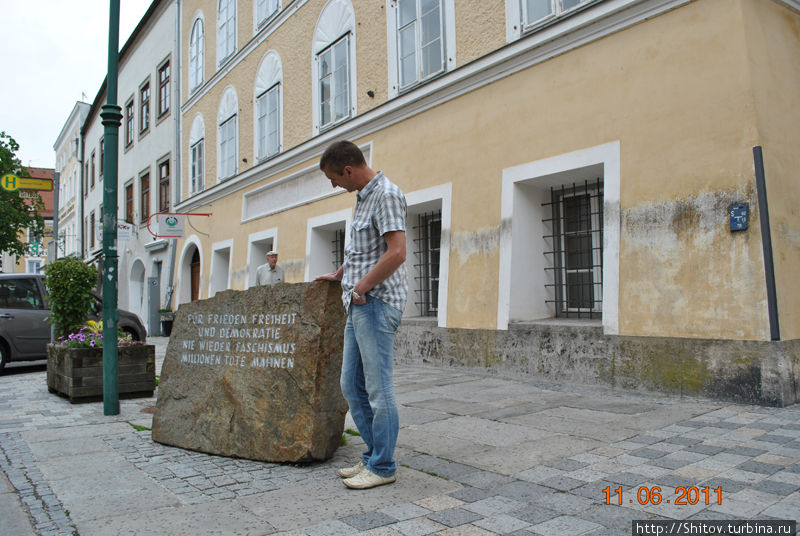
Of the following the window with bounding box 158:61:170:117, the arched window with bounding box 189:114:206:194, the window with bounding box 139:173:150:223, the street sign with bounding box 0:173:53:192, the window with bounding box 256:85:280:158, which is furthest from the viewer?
the window with bounding box 139:173:150:223

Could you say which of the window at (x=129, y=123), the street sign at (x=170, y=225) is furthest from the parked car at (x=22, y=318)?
the window at (x=129, y=123)

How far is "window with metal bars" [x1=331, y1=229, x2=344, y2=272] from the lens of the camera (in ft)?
38.0

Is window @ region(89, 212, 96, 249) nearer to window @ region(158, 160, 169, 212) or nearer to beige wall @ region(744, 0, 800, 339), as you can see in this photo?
window @ region(158, 160, 169, 212)

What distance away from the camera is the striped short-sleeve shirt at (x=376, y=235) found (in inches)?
128

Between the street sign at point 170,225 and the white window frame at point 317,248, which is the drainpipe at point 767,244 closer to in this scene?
the white window frame at point 317,248

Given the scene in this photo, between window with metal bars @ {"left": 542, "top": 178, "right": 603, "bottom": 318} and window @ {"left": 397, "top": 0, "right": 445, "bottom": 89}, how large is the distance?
2760 millimetres

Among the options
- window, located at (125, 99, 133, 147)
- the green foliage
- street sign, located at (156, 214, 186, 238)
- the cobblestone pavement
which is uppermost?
window, located at (125, 99, 133, 147)

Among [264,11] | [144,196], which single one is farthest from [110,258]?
[144,196]

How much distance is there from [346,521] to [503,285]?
4828mm

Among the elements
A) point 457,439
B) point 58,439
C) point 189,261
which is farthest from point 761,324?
point 189,261

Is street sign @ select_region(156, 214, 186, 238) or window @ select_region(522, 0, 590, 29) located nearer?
window @ select_region(522, 0, 590, 29)

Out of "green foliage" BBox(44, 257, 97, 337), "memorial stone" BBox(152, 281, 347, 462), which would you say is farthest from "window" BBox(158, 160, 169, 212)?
"memorial stone" BBox(152, 281, 347, 462)

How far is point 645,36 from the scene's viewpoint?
5996mm

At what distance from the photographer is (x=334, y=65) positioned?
11.2 meters
